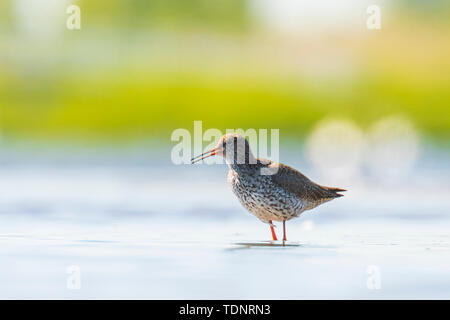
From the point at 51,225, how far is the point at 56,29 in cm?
2216

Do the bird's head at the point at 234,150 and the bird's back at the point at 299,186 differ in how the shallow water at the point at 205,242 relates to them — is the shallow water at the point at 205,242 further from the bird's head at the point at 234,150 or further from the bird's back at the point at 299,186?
the bird's head at the point at 234,150

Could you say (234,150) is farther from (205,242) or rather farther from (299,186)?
(205,242)

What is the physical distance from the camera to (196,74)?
3106 centimetres

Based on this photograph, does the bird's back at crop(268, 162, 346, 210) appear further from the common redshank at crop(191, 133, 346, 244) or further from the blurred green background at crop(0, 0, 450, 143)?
the blurred green background at crop(0, 0, 450, 143)

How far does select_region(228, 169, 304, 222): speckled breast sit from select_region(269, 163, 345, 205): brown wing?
0.38 ft

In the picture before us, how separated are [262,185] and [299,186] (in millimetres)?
629

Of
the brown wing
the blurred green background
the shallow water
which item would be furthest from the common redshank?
the blurred green background

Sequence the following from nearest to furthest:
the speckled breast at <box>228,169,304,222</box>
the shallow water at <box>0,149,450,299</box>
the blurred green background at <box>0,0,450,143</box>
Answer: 1. the shallow water at <box>0,149,450,299</box>
2. the speckled breast at <box>228,169,304,222</box>
3. the blurred green background at <box>0,0,450,143</box>

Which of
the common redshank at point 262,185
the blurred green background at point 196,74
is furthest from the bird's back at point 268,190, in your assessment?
the blurred green background at point 196,74

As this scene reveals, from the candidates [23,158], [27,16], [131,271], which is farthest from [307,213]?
[27,16]

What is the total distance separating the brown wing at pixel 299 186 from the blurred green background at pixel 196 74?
1317 cm

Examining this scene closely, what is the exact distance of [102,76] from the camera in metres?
31.5

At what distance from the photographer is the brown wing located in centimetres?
1027

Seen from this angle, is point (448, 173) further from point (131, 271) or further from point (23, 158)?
point (131, 271)
